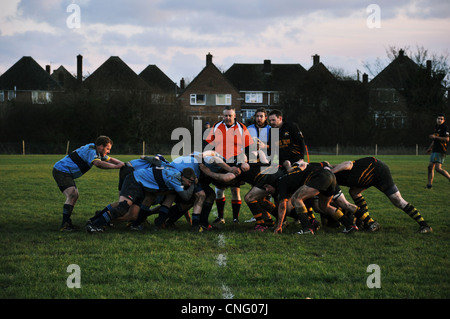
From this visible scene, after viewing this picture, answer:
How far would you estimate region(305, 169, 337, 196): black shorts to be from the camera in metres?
7.58

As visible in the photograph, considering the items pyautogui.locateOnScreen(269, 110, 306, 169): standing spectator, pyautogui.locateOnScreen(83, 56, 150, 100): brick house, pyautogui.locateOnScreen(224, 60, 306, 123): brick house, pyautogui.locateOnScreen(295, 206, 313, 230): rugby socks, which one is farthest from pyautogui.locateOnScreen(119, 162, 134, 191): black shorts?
pyautogui.locateOnScreen(224, 60, 306, 123): brick house

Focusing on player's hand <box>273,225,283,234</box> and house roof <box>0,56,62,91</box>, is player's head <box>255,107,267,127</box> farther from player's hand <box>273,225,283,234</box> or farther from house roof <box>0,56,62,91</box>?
house roof <box>0,56,62,91</box>

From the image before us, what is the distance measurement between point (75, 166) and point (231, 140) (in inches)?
113

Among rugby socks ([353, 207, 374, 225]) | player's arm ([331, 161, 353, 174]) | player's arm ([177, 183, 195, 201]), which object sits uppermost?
player's arm ([331, 161, 353, 174])

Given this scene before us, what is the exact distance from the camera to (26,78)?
6072 cm

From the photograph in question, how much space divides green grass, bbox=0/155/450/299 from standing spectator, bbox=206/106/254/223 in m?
0.46

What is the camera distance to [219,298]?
4.57 meters

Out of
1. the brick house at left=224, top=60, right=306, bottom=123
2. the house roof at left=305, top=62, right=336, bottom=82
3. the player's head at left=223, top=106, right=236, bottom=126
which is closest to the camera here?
the player's head at left=223, top=106, right=236, bottom=126

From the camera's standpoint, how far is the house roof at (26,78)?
60.3m

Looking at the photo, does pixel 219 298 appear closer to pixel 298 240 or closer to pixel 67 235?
pixel 298 240

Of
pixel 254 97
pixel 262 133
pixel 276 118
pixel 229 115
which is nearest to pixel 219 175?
pixel 229 115

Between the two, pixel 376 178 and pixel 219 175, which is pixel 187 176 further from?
pixel 376 178

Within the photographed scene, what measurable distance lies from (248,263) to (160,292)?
1.46 metres

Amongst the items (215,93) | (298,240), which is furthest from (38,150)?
(298,240)
